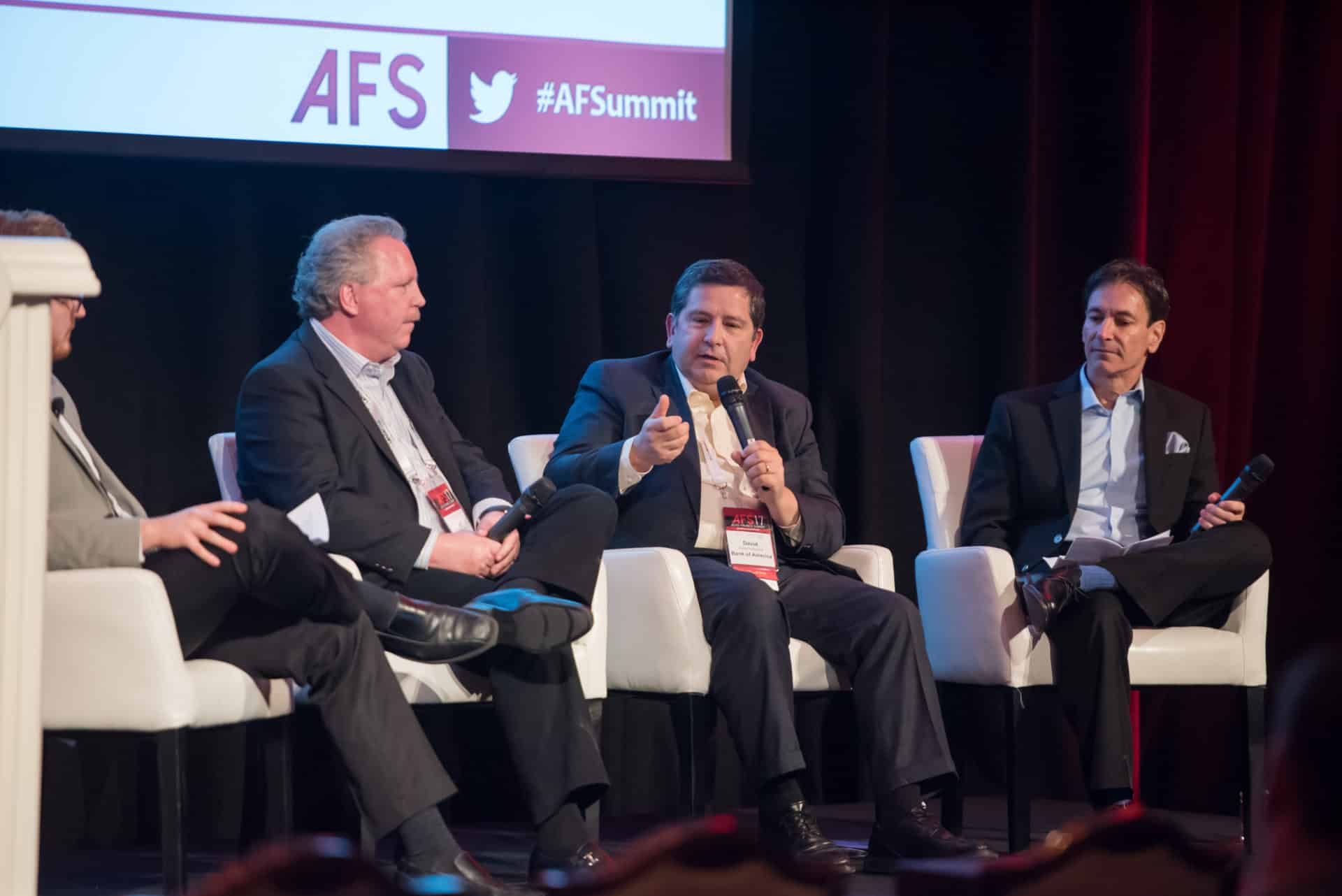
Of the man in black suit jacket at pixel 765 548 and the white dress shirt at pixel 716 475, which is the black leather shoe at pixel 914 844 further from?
the white dress shirt at pixel 716 475

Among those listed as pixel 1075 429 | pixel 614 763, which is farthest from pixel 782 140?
pixel 614 763

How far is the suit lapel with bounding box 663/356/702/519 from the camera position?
3.34 m

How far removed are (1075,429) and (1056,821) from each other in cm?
104

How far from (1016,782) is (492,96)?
207 cm

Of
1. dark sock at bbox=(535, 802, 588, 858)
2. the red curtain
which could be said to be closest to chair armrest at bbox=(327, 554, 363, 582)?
dark sock at bbox=(535, 802, 588, 858)

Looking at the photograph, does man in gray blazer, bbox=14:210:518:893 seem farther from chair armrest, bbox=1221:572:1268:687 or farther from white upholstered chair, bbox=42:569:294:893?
chair armrest, bbox=1221:572:1268:687

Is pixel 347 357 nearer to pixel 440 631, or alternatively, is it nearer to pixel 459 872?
pixel 440 631

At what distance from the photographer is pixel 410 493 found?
9.92ft

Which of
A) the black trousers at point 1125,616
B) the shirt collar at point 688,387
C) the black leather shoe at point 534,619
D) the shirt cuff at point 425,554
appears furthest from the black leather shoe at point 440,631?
the black trousers at point 1125,616

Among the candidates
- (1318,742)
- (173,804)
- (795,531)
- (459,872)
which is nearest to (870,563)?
(795,531)

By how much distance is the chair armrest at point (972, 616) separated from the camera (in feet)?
10.5

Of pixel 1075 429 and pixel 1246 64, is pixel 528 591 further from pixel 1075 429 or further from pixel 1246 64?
pixel 1246 64

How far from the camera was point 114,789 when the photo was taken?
347 cm

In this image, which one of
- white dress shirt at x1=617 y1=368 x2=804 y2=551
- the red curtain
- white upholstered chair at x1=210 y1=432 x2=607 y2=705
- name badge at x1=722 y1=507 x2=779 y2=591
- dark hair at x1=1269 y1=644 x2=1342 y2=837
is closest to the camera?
dark hair at x1=1269 y1=644 x2=1342 y2=837
